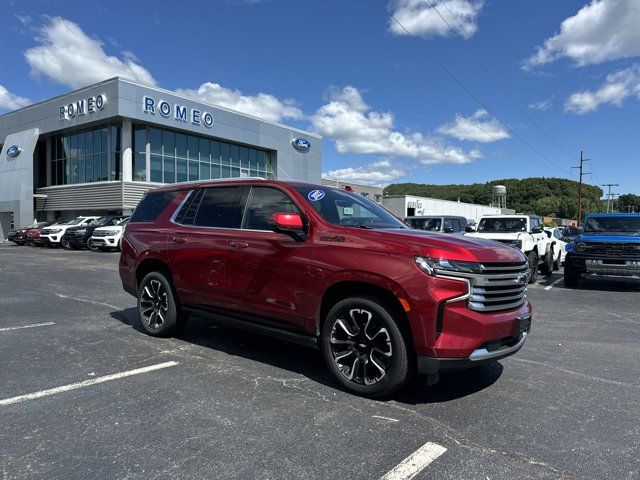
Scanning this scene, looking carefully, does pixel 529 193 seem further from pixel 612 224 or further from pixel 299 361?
pixel 299 361

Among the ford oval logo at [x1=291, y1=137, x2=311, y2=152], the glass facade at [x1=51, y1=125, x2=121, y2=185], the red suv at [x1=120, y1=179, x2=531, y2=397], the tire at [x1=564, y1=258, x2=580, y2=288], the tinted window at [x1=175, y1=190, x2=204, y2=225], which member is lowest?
the tire at [x1=564, y1=258, x2=580, y2=288]

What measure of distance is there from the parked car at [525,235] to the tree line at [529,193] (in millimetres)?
80626

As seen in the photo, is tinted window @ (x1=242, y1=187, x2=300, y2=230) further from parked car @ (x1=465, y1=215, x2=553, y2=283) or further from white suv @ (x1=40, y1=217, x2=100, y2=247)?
white suv @ (x1=40, y1=217, x2=100, y2=247)

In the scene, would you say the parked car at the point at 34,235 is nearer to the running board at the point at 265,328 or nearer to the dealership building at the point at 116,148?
the dealership building at the point at 116,148

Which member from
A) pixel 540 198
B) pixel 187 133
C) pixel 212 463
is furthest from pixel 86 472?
pixel 540 198

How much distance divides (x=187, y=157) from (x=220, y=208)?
31512 mm

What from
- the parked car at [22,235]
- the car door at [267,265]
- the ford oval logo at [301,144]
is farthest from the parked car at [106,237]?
the ford oval logo at [301,144]

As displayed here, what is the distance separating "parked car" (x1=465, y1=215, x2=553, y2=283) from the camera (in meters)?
12.4

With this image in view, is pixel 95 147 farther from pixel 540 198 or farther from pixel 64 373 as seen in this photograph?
pixel 540 198

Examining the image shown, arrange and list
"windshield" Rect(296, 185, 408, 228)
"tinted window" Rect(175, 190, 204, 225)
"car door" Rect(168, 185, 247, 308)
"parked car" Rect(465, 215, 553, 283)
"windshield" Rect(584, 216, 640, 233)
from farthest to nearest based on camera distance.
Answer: "parked car" Rect(465, 215, 553, 283), "windshield" Rect(584, 216, 640, 233), "tinted window" Rect(175, 190, 204, 225), "car door" Rect(168, 185, 247, 308), "windshield" Rect(296, 185, 408, 228)

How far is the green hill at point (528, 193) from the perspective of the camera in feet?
322

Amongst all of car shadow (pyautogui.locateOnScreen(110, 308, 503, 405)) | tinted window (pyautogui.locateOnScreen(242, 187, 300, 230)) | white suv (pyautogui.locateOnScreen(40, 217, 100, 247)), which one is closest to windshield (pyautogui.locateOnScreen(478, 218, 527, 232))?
car shadow (pyautogui.locateOnScreen(110, 308, 503, 405))

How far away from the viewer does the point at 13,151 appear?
37.3 meters

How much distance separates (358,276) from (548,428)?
5.93 feet
